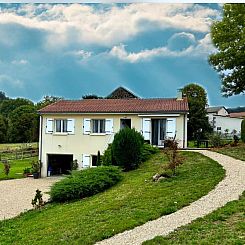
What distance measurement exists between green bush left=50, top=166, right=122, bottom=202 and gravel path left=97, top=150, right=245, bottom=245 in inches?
78.4

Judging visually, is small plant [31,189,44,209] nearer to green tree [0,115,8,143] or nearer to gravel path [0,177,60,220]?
gravel path [0,177,60,220]

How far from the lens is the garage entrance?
463 inches

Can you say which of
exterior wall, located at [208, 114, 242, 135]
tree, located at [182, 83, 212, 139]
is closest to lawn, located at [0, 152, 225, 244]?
tree, located at [182, 83, 212, 139]

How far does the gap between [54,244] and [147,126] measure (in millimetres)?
7958

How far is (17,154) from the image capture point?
47.1 ft

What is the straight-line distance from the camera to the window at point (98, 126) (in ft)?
36.5

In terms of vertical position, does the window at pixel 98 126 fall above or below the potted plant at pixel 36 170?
above

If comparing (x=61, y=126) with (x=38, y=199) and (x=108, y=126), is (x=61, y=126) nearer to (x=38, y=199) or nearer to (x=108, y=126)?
(x=108, y=126)

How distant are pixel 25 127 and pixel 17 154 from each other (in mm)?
2045

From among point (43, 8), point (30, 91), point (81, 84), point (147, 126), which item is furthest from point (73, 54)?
point (147, 126)

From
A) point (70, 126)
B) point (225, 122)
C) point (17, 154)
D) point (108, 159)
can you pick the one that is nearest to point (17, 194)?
point (108, 159)

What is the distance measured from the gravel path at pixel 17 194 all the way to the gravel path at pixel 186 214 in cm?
287

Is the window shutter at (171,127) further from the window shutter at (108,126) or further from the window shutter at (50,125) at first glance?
the window shutter at (50,125)

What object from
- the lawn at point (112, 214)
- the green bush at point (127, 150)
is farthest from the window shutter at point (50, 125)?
the lawn at point (112, 214)
